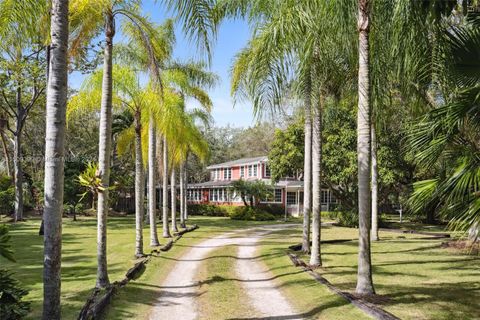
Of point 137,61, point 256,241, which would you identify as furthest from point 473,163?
point 256,241

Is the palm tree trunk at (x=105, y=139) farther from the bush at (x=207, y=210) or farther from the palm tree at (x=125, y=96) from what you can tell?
the bush at (x=207, y=210)

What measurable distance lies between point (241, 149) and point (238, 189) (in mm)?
34724

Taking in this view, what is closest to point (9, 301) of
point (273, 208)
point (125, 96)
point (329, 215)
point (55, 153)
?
point (55, 153)

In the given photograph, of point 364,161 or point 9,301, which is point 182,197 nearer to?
point 364,161

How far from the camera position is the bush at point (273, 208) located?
42.5 m

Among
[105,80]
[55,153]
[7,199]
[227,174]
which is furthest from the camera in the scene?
[227,174]

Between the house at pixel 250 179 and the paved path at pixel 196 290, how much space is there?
26312 millimetres

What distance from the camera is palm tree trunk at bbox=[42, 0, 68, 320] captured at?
21.6 ft

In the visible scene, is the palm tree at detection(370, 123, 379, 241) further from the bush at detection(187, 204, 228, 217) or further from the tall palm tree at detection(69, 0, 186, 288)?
the bush at detection(187, 204, 228, 217)

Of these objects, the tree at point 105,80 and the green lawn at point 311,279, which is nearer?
the green lawn at point 311,279

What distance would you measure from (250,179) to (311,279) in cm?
3652

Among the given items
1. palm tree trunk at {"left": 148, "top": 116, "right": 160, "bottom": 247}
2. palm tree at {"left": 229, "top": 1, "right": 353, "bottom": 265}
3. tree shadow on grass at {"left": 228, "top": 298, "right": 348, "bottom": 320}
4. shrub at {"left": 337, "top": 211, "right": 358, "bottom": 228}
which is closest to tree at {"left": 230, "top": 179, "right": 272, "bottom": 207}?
shrub at {"left": 337, "top": 211, "right": 358, "bottom": 228}

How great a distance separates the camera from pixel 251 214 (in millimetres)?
39000

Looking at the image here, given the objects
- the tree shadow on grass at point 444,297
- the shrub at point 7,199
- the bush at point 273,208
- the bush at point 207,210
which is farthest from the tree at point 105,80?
the bush at point 207,210
